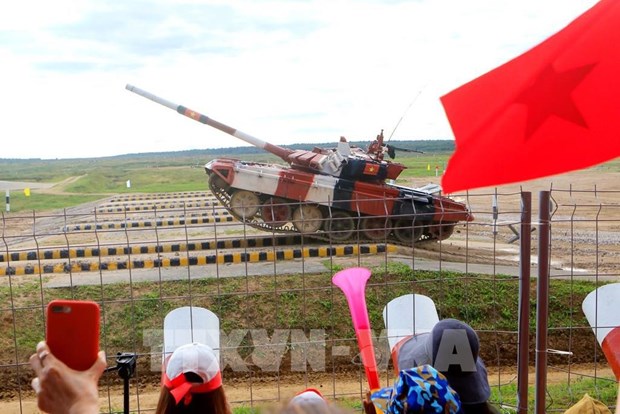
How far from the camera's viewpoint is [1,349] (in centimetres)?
800

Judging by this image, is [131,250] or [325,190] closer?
[131,250]

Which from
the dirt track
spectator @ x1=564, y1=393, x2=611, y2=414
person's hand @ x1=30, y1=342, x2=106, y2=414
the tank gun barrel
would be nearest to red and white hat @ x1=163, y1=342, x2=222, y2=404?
person's hand @ x1=30, y1=342, x2=106, y2=414

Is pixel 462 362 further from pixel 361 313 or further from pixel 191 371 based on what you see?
pixel 191 371

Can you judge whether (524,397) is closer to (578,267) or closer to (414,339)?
(414,339)

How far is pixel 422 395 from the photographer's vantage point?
206 centimetres

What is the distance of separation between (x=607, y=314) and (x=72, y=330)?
3588mm

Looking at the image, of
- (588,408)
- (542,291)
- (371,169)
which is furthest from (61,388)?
(371,169)

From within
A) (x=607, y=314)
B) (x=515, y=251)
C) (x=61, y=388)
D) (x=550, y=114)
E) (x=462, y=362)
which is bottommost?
(x=515, y=251)

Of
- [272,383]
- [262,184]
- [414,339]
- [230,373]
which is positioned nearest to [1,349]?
A: [230,373]

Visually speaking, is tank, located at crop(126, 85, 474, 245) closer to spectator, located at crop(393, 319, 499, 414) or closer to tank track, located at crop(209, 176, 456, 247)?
tank track, located at crop(209, 176, 456, 247)

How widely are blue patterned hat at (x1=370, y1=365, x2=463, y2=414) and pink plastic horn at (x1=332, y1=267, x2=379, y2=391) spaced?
146cm

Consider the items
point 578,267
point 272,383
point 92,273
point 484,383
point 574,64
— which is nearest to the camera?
point 574,64

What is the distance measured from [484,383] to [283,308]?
613 centimetres

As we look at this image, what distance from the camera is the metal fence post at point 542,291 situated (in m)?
2.79
